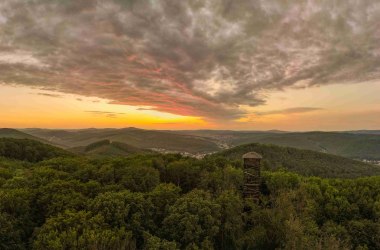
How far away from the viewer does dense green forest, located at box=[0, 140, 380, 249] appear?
29.3 metres

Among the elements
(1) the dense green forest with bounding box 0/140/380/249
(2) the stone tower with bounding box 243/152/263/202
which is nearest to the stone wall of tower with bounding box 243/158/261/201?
(2) the stone tower with bounding box 243/152/263/202

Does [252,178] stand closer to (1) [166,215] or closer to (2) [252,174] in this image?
(2) [252,174]

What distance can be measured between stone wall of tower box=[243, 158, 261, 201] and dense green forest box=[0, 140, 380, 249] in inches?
87.4

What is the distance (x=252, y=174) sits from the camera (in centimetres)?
4331

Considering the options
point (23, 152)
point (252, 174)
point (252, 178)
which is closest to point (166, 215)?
point (252, 174)

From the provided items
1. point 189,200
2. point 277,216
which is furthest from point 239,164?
point 189,200

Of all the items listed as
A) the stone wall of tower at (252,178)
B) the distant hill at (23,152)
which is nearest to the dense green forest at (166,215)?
the stone wall of tower at (252,178)

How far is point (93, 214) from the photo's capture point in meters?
32.8

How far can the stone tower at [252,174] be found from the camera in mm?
43375

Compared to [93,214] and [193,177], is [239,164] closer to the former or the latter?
[193,177]

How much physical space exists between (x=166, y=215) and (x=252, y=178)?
52.2 ft

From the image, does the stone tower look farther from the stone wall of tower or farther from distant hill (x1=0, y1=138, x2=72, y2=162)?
distant hill (x1=0, y1=138, x2=72, y2=162)

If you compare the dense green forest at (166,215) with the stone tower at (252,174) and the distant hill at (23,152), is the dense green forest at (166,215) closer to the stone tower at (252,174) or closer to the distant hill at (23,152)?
the stone tower at (252,174)

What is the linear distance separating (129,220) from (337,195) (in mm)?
35774
